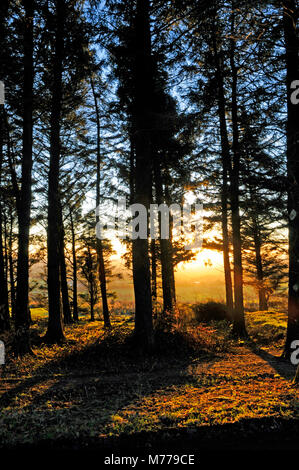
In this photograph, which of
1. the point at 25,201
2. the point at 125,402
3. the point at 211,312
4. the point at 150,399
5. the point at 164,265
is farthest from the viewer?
the point at 211,312

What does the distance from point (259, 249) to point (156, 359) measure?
20.8 m

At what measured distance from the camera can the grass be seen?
3748mm

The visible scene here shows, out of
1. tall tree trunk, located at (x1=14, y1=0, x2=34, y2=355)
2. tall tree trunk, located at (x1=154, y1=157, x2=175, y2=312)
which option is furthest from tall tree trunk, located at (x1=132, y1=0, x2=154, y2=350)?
tall tree trunk, located at (x1=154, y1=157, x2=175, y2=312)

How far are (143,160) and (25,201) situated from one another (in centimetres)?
375

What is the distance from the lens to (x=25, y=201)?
8.55 metres

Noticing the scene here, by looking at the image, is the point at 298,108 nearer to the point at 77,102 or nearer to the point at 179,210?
the point at 77,102

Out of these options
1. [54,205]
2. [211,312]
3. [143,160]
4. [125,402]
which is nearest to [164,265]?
[211,312]

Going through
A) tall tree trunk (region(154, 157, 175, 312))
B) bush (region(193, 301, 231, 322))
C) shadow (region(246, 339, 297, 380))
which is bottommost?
bush (region(193, 301, 231, 322))

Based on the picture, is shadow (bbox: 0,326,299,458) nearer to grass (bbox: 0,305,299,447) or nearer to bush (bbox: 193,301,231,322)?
grass (bbox: 0,305,299,447)

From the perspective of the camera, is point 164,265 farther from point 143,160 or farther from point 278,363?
point 278,363

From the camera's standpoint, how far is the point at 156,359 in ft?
25.5

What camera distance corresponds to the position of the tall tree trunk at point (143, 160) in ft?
27.2

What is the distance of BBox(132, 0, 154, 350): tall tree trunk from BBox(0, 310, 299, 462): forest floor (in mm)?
886
